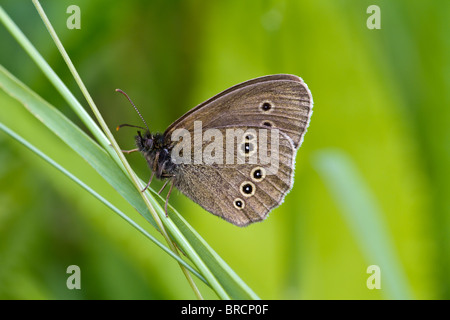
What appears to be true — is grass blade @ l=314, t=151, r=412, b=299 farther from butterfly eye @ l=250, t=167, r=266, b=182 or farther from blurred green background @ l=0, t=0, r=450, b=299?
butterfly eye @ l=250, t=167, r=266, b=182

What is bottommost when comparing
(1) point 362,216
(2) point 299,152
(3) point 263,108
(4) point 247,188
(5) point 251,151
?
(1) point 362,216

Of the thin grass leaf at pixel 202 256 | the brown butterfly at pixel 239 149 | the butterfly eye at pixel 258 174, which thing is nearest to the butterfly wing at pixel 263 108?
the brown butterfly at pixel 239 149

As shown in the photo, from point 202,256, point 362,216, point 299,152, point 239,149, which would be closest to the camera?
point 202,256

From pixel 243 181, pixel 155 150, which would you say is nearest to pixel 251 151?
pixel 243 181

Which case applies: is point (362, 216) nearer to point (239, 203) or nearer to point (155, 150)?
point (239, 203)

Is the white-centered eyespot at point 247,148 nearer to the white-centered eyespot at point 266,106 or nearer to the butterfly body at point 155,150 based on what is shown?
the white-centered eyespot at point 266,106

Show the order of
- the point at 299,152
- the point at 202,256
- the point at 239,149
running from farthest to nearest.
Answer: the point at 299,152, the point at 239,149, the point at 202,256

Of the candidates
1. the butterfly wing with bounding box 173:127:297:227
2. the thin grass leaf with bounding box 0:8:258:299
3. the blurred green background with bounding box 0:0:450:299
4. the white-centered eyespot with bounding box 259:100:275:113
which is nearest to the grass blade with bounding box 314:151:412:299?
the blurred green background with bounding box 0:0:450:299
